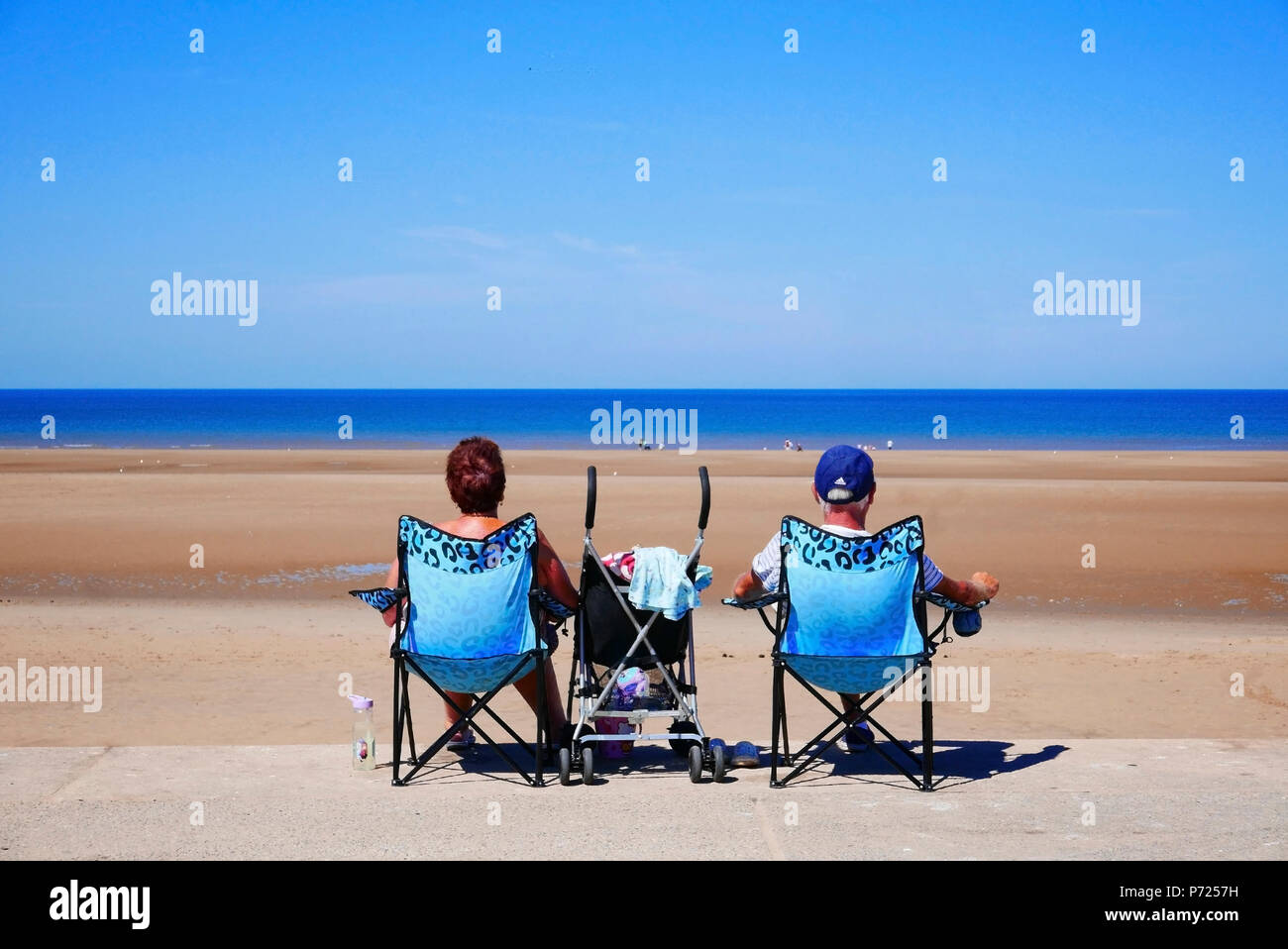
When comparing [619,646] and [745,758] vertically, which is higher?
[619,646]

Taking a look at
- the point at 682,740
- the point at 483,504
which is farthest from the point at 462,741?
the point at 483,504

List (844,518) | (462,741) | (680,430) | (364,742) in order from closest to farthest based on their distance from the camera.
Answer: (364,742) < (844,518) < (462,741) < (680,430)

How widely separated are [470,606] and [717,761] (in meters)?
1.14

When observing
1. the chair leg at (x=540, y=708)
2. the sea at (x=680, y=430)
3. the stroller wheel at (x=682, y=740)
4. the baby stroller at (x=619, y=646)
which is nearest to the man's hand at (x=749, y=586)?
the baby stroller at (x=619, y=646)

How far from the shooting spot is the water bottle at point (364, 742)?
5.01 m

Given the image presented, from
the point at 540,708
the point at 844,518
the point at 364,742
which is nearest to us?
the point at 540,708

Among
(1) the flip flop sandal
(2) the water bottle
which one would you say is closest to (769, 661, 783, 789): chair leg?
(1) the flip flop sandal

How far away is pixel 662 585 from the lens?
192 inches

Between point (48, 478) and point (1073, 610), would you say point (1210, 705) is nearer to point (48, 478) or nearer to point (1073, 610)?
point (1073, 610)

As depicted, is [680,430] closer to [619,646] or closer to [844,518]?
[844,518]

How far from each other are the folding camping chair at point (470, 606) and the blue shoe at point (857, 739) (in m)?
1.46

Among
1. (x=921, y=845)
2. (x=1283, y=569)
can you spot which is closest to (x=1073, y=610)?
(x=1283, y=569)

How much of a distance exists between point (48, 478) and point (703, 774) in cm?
2347

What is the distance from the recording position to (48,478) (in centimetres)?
2483
